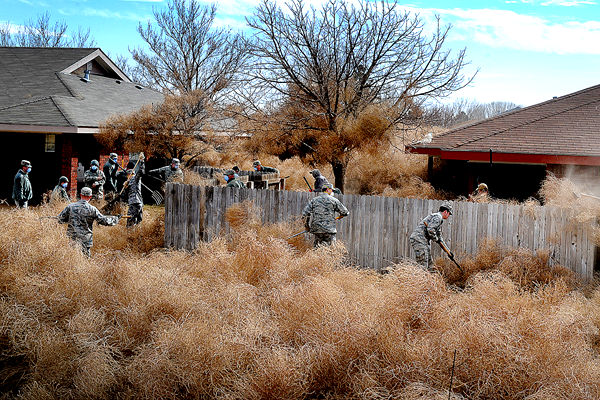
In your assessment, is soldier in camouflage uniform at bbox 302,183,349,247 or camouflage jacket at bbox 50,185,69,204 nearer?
soldier in camouflage uniform at bbox 302,183,349,247

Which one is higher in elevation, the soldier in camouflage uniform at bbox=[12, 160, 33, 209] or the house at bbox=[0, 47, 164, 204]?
the house at bbox=[0, 47, 164, 204]

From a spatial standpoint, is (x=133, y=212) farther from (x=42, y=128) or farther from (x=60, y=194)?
(x=42, y=128)

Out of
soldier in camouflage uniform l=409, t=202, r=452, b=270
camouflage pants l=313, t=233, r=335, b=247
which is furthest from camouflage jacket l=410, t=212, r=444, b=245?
camouflage pants l=313, t=233, r=335, b=247

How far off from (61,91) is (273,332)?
48.7ft

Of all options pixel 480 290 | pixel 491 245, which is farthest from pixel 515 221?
pixel 480 290

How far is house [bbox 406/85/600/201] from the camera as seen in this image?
1130 cm

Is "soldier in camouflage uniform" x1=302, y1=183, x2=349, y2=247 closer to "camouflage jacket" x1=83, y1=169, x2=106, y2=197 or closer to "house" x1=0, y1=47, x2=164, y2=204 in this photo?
"camouflage jacket" x1=83, y1=169, x2=106, y2=197

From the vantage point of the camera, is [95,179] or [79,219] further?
[95,179]

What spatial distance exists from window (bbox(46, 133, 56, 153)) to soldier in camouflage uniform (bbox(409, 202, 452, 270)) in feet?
39.4

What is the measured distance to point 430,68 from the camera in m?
13.5

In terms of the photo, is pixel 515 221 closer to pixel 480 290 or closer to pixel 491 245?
pixel 491 245

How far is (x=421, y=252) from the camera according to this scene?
8055 millimetres

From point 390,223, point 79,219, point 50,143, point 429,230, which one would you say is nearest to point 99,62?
point 50,143

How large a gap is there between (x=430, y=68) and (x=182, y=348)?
35.3 ft
